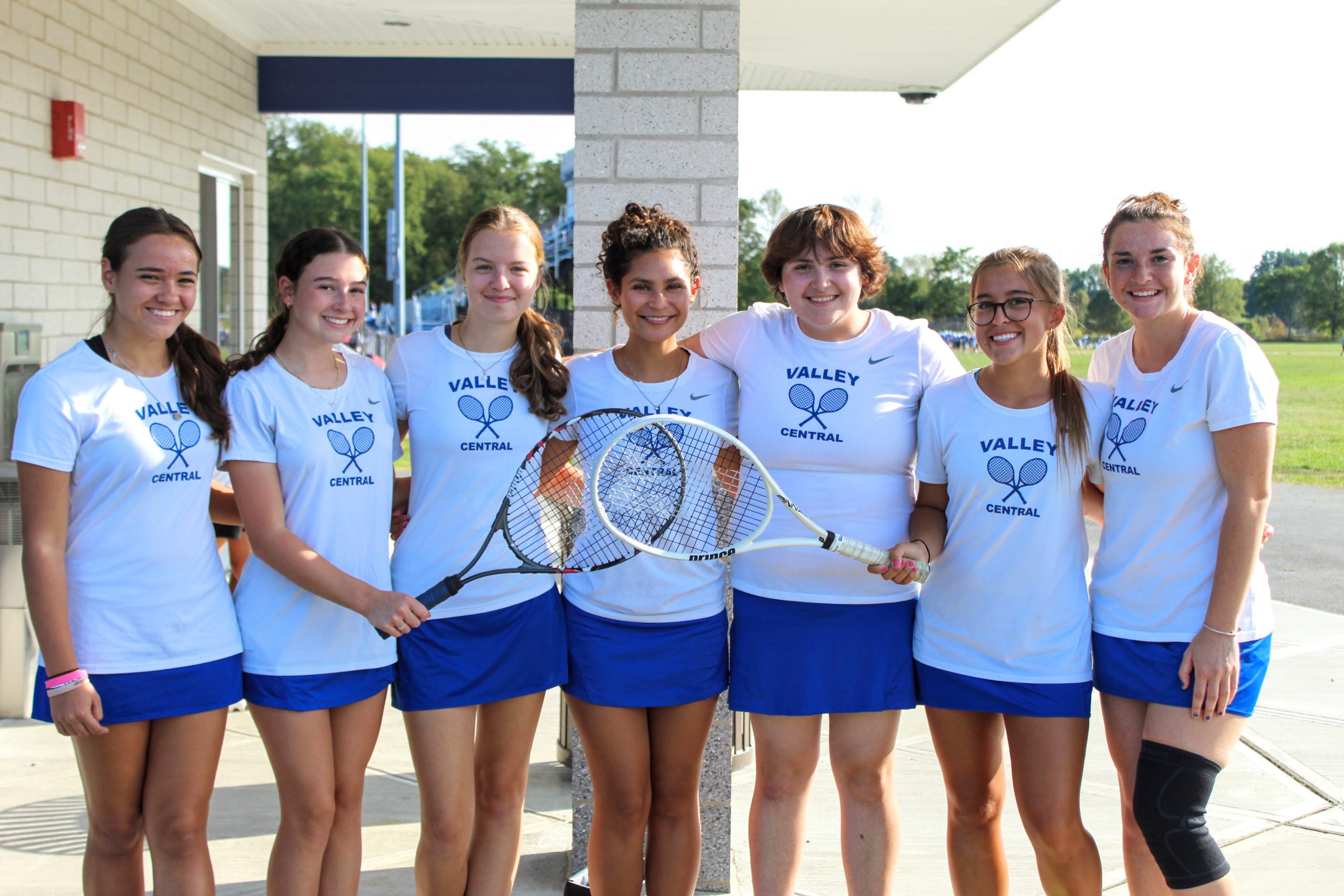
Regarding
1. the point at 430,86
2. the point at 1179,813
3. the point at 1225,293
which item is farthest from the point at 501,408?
the point at 1225,293

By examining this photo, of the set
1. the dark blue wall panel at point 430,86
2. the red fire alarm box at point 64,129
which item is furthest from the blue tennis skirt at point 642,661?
the dark blue wall panel at point 430,86

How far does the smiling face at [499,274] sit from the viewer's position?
2.83 m

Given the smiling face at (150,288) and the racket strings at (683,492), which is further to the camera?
the racket strings at (683,492)

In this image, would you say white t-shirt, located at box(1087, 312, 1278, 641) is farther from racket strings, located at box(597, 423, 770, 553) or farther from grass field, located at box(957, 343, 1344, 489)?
→ grass field, located at box(957, 343, 1344, 489)

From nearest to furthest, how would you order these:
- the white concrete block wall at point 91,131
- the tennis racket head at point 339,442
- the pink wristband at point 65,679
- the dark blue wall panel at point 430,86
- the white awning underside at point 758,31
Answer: the pink wristband at point 65,679 → the tennis racket head at point 339,442 → the white concrete block wall at point 91,131 → the white awning underside at point 758,31 → the dark blue wall panel at point 430,86

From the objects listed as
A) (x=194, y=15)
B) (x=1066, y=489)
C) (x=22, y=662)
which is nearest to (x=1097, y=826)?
(x=1066, y=489)

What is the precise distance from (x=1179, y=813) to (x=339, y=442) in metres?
2.23

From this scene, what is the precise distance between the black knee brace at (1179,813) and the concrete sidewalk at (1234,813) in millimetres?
1060

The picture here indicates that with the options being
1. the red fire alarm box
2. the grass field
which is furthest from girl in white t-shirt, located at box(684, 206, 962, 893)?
the grass field

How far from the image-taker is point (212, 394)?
2633mm

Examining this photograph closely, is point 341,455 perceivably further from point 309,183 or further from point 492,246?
point 309,183

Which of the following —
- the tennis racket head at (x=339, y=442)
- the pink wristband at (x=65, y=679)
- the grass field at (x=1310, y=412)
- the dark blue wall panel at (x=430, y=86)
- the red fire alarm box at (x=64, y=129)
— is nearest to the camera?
the pink wristband at (x=65, y=679)

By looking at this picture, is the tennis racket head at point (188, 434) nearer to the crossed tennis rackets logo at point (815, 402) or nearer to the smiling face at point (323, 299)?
the smiling face at point (323, 299)

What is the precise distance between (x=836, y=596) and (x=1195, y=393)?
39.7 inches
